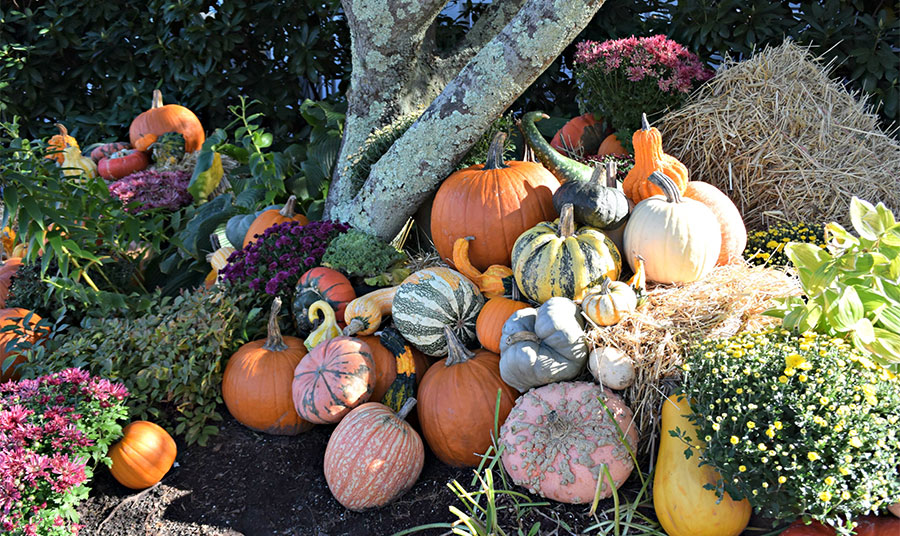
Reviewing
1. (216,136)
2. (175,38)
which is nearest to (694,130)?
(216,136)

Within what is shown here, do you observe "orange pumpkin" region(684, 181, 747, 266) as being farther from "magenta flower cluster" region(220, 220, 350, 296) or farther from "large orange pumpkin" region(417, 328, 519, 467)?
"magenta flower cluster" region(220, 220, 350, 296)

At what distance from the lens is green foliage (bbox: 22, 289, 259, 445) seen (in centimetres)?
289

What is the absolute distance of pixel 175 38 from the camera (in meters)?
6.16

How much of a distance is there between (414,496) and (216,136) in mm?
3357

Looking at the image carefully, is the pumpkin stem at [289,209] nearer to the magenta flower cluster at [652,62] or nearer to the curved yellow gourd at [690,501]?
the magenta flower cluster at [652,62]

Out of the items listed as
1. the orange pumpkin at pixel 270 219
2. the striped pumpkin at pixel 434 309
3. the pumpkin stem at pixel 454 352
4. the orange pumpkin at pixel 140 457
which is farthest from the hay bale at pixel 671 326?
the orange pumpkin at pixel 270 219

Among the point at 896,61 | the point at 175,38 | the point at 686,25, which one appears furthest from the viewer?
the point at 175,38

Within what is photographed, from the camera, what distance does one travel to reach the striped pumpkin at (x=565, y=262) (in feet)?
8.80

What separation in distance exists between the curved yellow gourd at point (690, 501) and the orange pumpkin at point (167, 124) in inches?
192

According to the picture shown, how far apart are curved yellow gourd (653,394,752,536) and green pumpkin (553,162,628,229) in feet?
3.12

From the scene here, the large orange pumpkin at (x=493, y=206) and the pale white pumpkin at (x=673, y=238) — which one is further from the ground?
the pale white pumpkin at (x=673, y=238)

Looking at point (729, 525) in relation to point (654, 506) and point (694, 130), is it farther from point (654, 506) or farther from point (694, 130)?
point (694, 130)

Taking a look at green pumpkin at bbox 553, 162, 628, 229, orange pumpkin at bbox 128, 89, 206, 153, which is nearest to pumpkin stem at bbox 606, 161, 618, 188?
green pumpkin at bbox 553, 162, 628, 229

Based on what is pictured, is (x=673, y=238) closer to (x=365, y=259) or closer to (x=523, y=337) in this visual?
(x=523, y=337)
